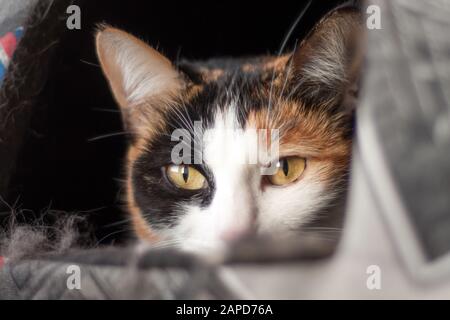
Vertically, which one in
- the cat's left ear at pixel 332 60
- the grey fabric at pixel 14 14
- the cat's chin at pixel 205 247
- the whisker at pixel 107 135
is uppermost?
the grey fabric at pixel 14 14

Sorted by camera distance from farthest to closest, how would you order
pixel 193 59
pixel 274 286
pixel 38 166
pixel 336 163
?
1. pixel 193 59
2. pixel 38 166
3. pixel 336 163
4. pixel 274 286

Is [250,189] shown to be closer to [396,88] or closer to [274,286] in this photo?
[274,286]

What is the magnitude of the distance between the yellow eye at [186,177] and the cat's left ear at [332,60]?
24 cm

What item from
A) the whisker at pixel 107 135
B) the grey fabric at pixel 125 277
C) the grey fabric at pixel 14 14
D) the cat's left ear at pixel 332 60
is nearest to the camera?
the grey fabric at pixel 125 277

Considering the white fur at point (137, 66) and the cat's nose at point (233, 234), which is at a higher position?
the white fur at point (137, 66)

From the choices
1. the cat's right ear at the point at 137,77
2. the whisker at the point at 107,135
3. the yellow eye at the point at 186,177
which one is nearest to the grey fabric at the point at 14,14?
the cat's right ear at the point at 137,77

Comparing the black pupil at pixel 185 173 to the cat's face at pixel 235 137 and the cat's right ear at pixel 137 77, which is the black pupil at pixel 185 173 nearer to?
the cat's face at pixel 235 137

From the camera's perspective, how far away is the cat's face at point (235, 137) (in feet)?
2.88

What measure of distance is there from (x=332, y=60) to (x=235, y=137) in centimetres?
22

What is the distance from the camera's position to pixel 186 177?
956mm

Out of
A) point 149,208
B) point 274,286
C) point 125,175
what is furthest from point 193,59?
point 274,286

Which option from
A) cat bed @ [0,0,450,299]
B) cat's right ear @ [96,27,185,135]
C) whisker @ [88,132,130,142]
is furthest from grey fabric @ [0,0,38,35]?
whisker @ [88,132,130,142]

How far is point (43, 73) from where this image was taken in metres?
1.05
